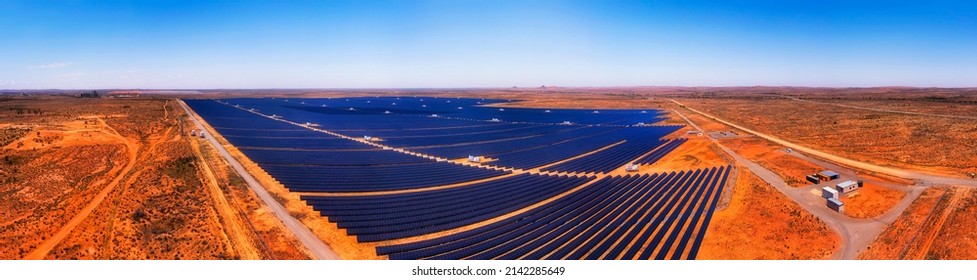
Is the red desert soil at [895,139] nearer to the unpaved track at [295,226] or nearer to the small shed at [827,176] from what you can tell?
the small shed at [827,176]

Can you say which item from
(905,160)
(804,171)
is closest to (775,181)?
(804,171)

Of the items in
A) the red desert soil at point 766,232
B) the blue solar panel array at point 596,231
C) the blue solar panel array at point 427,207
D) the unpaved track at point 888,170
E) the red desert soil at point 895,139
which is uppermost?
the red desert soil at point 895,139

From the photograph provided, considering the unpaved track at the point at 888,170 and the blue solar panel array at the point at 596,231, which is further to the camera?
the unpaved track at the point at 888,170

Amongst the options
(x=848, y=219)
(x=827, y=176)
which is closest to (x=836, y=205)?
(x=848, y=219)

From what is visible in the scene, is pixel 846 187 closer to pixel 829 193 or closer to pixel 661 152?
pixel 829 193

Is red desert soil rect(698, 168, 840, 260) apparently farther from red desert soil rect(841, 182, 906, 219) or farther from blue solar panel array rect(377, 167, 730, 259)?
red desert soil rect(841, 182, 906, 219)

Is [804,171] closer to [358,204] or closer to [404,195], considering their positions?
[404,195]

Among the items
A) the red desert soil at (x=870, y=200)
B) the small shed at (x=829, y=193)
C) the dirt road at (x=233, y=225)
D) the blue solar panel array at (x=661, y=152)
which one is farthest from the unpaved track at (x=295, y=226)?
the blue solar panel array at (x=661, y=152)
